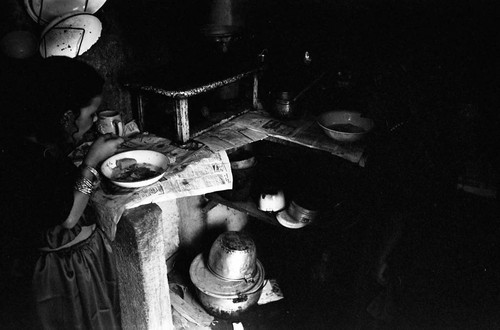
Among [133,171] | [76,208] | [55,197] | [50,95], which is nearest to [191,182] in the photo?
[133,171]

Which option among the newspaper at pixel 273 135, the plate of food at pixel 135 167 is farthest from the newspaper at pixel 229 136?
the plate of food at pixel 135 167

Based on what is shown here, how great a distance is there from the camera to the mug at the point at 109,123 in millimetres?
2611

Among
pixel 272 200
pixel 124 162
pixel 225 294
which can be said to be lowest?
pixel 225 294

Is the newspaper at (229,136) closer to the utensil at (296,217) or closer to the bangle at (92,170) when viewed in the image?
the utensil at (296,217)

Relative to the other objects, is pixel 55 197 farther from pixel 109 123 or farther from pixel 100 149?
pixel 109 123

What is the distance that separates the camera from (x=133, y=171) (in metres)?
2.41

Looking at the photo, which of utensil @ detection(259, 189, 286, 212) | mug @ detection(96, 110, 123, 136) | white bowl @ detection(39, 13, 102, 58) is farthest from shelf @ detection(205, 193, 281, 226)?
white bowl @ detection(39, 13, 102, 58)

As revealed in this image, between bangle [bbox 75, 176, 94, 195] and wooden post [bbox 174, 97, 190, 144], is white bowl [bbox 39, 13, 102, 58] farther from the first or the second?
bangle [bbox 75, 176, 94, 195]

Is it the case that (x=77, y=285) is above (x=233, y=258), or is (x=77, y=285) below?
above

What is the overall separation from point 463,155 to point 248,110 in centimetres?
172

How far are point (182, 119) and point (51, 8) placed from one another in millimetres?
1016

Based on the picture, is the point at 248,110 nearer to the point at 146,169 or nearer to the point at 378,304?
the point at 146,169

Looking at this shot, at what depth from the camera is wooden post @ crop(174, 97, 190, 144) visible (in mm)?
2488

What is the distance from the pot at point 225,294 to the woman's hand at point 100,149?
50.6 inches
